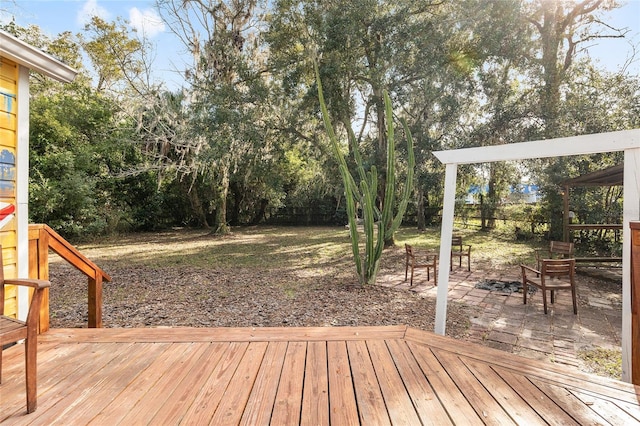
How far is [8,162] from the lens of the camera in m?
2.07

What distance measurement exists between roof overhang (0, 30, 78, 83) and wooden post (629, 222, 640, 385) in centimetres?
347

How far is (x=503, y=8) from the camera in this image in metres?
6.05

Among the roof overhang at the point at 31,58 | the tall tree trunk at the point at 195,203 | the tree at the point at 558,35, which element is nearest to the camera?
the roof overhang at the point at 31,58

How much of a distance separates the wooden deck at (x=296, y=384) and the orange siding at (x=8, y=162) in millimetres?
502

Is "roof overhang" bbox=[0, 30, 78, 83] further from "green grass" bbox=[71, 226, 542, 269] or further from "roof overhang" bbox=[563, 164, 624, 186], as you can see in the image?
"roof overhang" bbox=[563, 164, 624, 186]

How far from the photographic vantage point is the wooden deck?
1.39 m

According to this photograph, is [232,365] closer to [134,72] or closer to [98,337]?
[98,337]

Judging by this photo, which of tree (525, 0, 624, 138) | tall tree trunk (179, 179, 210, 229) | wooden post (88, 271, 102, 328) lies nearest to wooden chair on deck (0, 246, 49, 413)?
wooden post (88, 271, 102, 328)

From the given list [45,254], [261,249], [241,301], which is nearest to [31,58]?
[45,254]

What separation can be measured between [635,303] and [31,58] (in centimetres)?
370

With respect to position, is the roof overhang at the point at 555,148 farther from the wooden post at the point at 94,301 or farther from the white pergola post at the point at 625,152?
the wooden post at the point at 94,301

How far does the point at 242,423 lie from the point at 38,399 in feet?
3.18

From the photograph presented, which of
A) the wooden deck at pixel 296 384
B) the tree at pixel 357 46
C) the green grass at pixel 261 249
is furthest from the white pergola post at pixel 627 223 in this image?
the tree at pixel 357 46

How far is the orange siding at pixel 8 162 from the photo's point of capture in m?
2.02
